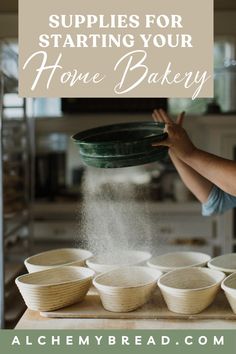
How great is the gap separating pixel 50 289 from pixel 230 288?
0.37 meters

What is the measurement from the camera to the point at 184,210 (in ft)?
8.73

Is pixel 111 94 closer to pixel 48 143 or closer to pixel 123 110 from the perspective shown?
pixel 123 110

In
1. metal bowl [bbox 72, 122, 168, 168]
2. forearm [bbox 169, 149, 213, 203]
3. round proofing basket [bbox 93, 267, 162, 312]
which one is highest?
metal bowl [bbox 72, 122, 168, 168]

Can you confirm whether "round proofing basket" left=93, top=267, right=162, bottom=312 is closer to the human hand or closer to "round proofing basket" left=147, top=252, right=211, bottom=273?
"round proofing basket" left=147, top=252, right=211, bottom=273

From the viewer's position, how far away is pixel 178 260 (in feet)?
4.13

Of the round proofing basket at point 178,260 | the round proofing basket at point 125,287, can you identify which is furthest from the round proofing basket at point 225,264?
the round proofing basket at point 125,287

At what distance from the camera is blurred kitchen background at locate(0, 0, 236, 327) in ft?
8.07

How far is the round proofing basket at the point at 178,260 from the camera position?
1.21 meters

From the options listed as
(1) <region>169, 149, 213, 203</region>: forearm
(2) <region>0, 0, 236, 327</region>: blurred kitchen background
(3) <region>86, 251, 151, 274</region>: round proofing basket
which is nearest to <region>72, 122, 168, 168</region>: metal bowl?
(1) <region>169, 149, 213, 203</region>: forearm

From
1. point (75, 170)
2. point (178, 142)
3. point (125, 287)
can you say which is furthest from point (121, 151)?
point (75, 170)

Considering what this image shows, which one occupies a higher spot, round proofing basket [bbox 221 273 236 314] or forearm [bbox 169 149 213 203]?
forearm [bbox 169 149 213 203]

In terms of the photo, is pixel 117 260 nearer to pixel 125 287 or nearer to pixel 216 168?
pixel 125 287

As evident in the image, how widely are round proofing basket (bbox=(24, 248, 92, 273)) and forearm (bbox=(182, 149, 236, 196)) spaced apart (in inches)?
14.6

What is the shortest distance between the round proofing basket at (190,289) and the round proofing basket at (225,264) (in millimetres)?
41
